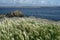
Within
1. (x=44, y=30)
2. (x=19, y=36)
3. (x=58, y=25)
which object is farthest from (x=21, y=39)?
(x=58, y=25)

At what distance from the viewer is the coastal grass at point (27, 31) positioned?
1163cm

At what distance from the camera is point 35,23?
12.7 meters

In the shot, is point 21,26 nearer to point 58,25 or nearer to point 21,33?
point 21,33

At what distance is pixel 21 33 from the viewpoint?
11742 millimetres

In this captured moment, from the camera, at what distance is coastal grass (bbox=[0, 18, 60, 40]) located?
1163cm

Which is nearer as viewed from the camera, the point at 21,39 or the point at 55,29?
the point at 21,39

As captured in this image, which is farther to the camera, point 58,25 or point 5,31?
point 58,25

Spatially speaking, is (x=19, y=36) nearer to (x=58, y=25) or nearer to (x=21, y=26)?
(x=21, y=26)

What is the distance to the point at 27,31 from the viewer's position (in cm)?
1211

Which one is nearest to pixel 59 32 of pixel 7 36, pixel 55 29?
pixel 55 29

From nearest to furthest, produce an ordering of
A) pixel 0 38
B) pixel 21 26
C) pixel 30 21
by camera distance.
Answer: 1. pixel 0 38
2. pixel 21 26
3. pixel 30 21

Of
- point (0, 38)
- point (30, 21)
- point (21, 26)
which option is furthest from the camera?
point (30, 21)

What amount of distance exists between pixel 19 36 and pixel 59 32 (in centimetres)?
169

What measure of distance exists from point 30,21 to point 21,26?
0.91 metres
